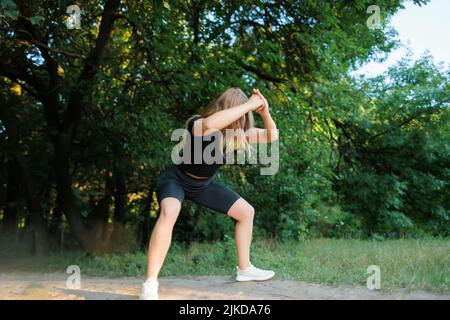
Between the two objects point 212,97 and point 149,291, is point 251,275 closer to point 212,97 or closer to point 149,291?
point 149,291

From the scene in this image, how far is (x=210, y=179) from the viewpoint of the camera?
4.42 metres

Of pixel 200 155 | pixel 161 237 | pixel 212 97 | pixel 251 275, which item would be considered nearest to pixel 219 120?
pixel 200 155

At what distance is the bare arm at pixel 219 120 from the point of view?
3.87 m

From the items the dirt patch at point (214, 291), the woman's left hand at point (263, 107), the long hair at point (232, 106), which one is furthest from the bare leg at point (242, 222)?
the woman's left hand at point (263, 107)

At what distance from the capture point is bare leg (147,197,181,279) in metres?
3.93

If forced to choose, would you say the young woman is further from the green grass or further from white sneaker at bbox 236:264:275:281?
the green grass

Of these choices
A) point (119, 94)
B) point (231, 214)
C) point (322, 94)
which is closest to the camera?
point (231, 214)

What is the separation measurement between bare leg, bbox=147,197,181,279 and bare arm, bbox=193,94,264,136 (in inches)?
25.2
